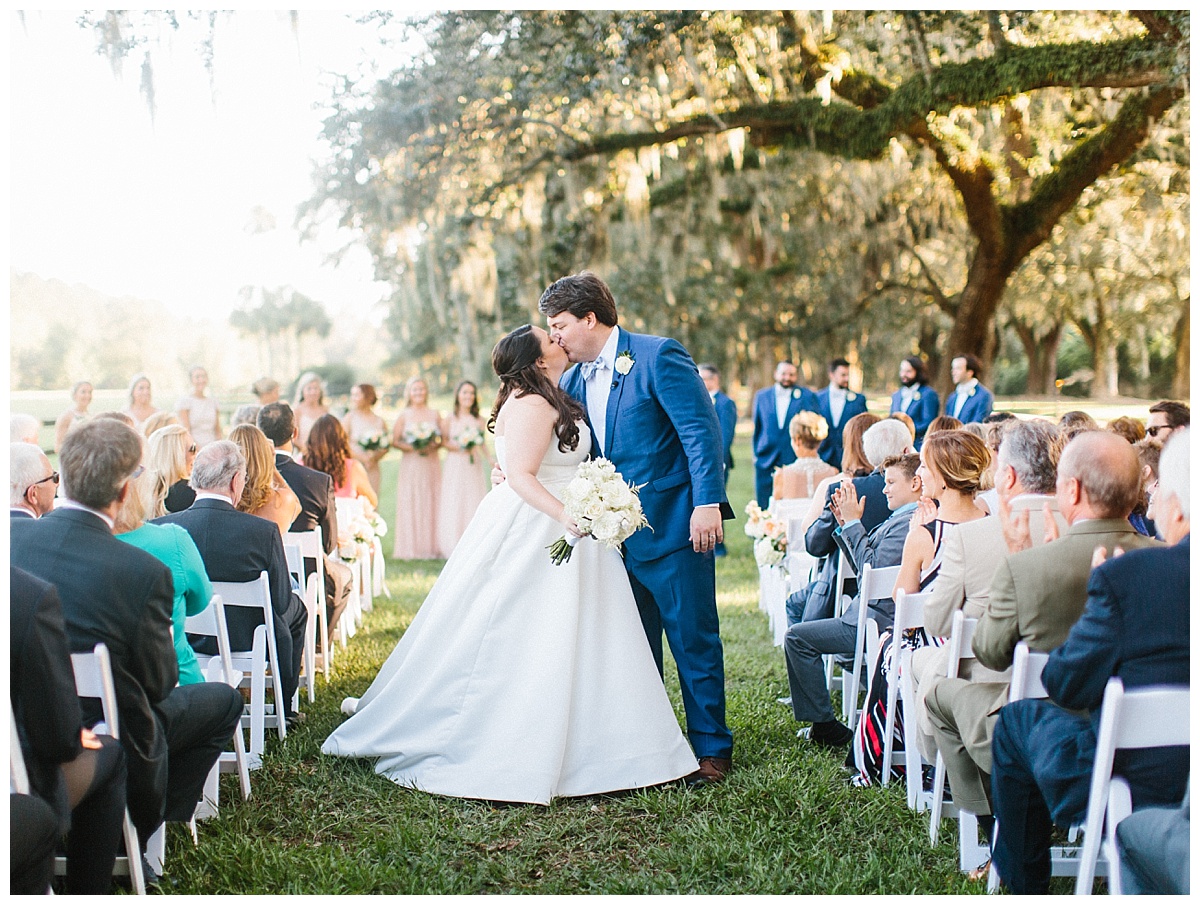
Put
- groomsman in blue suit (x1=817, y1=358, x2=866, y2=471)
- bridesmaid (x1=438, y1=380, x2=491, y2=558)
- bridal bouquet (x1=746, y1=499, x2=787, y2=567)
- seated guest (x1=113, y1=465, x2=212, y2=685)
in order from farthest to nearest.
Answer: groomsman in blue suit (x1=817, y1=358, x2=866, y2=471) → bridesmaid (x1=438, y1=380, x2=491, y2=558) → bridal bouquet (x1=746, y1=499, x2=787, y2=567) → seated guest (x1=113, y1=465, x2=212, y2=685)

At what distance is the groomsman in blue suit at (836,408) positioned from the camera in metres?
10.6

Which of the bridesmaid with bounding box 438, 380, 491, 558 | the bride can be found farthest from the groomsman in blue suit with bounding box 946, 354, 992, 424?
the bride

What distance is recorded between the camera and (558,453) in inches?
160

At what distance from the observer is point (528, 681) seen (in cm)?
389

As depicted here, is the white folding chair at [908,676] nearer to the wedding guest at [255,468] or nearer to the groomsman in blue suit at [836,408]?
the wedding guest at [255,468]

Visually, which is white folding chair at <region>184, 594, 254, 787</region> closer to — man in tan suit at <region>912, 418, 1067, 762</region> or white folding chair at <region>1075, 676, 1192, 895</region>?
man in tan suit at <region>912, 418, 1067, 762</region>

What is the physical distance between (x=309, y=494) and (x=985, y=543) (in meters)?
3.73

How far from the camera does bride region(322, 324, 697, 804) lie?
3.86 meters

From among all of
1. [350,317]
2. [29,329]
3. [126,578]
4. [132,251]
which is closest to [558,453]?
[126,578]

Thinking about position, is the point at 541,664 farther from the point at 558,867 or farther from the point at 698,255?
the point at 698,255

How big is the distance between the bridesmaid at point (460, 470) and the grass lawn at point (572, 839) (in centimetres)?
594

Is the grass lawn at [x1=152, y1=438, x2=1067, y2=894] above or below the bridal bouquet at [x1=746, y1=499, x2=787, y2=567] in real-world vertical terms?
below

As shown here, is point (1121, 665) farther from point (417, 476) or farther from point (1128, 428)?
point (417, 476)

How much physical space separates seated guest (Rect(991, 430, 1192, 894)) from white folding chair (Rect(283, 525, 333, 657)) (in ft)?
11.8
